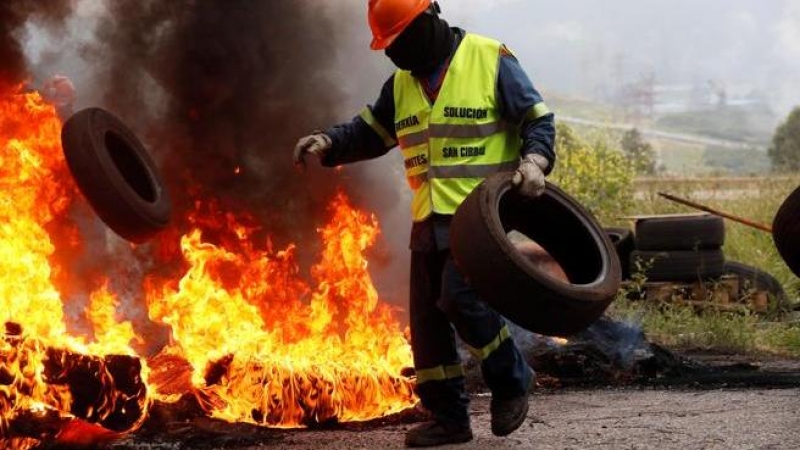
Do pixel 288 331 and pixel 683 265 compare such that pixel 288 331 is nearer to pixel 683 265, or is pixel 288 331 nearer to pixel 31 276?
pixel 31 276

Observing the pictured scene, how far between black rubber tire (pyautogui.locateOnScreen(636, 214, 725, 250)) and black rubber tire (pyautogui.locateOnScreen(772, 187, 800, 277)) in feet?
12.0

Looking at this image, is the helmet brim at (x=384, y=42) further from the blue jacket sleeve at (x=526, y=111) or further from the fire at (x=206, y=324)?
the fire at (x=206, y=324)

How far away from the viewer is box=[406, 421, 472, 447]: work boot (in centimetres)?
454

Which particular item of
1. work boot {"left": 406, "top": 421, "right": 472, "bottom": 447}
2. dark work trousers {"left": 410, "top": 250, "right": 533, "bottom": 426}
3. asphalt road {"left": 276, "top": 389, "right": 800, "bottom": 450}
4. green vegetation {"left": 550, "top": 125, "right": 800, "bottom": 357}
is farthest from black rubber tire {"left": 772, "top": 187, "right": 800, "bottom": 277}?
green vegetation {"left": 550, "top": 125, "right": 800, "bottom": 357}

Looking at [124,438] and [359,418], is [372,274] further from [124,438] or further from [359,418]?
[124,438]

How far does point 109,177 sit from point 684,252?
5.37 metres

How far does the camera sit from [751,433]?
457 centimetres

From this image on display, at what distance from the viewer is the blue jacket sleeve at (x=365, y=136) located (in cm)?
492

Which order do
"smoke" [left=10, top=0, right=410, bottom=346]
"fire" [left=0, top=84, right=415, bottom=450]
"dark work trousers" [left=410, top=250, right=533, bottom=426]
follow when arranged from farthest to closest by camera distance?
"smoke" [left=10, top=0, right=410, bottom=346]
"fire" [left=0, top=84, right=415, bottom=450]
"dark work trousers" [left=410, top=250, right=533, bottom=426]

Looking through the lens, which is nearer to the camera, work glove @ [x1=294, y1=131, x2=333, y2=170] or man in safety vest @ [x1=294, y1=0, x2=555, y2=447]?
man in safety vest @ [x1=294, y1=0, x2=555, y2=447]

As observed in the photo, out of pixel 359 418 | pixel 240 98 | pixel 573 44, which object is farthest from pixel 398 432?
pixel 573 44

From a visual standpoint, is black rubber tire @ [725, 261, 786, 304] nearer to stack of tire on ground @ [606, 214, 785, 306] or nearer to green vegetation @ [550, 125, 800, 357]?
stack of tire on ground @ [606, 214, 785, 306]

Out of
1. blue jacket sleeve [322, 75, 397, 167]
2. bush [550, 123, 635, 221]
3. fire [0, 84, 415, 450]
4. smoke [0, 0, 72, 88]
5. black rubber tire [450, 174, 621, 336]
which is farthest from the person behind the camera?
bush [550, 123, 635, 221]

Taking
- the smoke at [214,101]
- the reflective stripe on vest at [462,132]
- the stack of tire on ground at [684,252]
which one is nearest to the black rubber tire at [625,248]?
the stack of tire on ground at [684,252]
